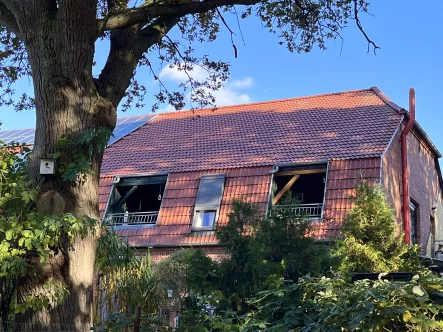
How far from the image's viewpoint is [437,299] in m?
5.57

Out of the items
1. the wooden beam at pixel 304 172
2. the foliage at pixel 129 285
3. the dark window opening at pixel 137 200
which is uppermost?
the wooden beam at pixel 304 172

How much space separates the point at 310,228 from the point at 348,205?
21.2ft

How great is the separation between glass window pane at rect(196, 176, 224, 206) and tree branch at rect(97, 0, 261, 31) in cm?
907

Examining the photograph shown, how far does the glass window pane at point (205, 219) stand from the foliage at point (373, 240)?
443cm

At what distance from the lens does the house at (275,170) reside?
17.8 m

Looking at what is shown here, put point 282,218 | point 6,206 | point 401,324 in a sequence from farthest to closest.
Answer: point 282,218
point 6,206
point 401,324

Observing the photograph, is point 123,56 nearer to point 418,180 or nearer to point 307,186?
point 307,186

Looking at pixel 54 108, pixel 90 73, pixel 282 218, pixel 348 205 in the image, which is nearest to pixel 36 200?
pixel 54 108

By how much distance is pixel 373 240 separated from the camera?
14.5 metres

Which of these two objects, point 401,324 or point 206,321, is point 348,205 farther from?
point 401,324

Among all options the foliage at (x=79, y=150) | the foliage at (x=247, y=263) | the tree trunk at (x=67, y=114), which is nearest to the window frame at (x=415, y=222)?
the foliage at (x=247, y=263)

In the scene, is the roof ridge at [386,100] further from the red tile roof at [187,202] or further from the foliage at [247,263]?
the foliage at [247,263]

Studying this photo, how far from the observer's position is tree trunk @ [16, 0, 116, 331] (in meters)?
8.50

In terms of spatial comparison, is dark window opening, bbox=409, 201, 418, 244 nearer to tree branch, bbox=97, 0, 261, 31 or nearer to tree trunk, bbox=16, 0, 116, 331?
tree branch, bbox=97, 0, 261, 31
